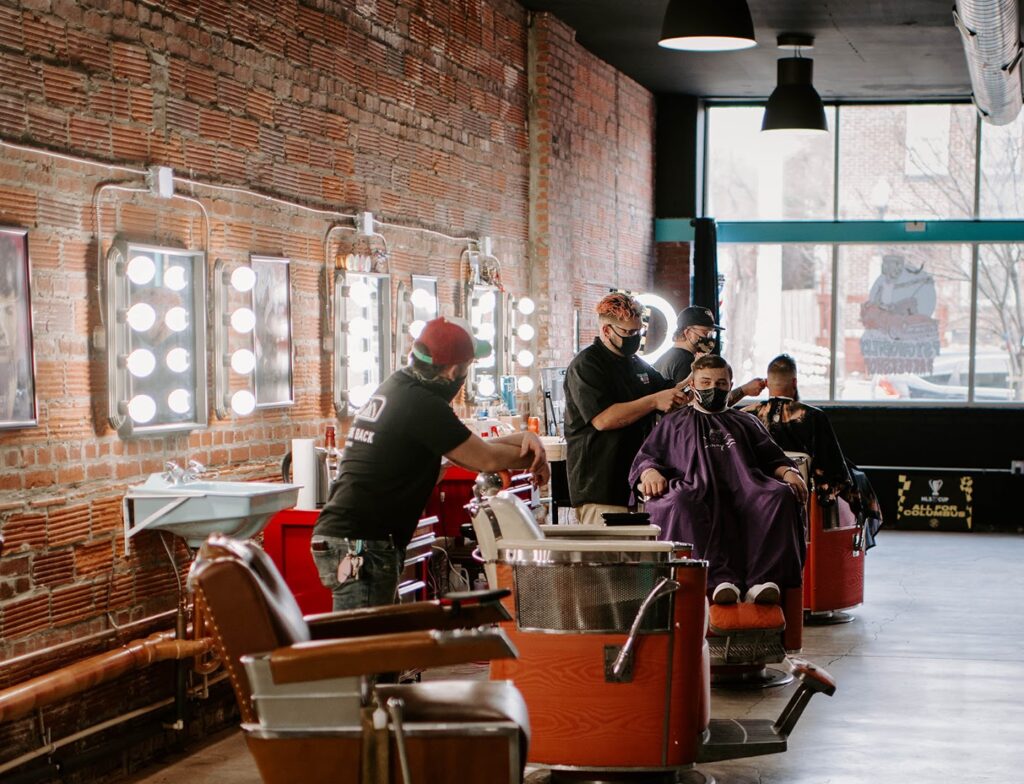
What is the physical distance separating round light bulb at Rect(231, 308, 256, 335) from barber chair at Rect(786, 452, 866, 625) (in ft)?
9.15

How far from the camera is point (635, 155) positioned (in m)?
10.6

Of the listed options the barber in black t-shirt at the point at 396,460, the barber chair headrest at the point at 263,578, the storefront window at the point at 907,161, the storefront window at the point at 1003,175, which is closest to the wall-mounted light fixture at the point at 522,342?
the barber in black t-shirt at the point at 396,460

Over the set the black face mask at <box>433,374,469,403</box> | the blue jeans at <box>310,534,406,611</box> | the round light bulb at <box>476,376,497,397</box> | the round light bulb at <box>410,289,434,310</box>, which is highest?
the round light bulb at <box>410,289,434,310</box>

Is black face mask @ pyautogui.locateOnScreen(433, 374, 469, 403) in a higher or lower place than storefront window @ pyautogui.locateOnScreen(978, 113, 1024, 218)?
lower

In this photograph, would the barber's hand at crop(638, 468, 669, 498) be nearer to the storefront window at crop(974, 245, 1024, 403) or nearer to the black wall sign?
the black wall sign

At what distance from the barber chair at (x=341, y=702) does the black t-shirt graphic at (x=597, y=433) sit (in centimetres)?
224

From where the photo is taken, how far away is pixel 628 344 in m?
5.24

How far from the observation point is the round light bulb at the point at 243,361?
4.93 meters

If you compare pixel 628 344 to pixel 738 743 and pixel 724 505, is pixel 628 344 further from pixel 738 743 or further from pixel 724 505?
pixel 738 743

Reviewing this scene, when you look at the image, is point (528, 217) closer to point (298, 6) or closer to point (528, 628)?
point (298, 6)

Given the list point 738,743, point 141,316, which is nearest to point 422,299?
point 141,316

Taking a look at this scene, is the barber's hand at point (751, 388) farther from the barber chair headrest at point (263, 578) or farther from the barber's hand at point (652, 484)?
the barber chair headrest at point (263, 578)

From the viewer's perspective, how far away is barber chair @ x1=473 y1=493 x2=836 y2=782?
3.79 metres

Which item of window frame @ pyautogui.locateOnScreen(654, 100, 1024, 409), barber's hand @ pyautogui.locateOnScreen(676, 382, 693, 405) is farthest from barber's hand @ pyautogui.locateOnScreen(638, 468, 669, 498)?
window frame @ pyautogui.locateOnScreen(654, 100, 1024, 409)
